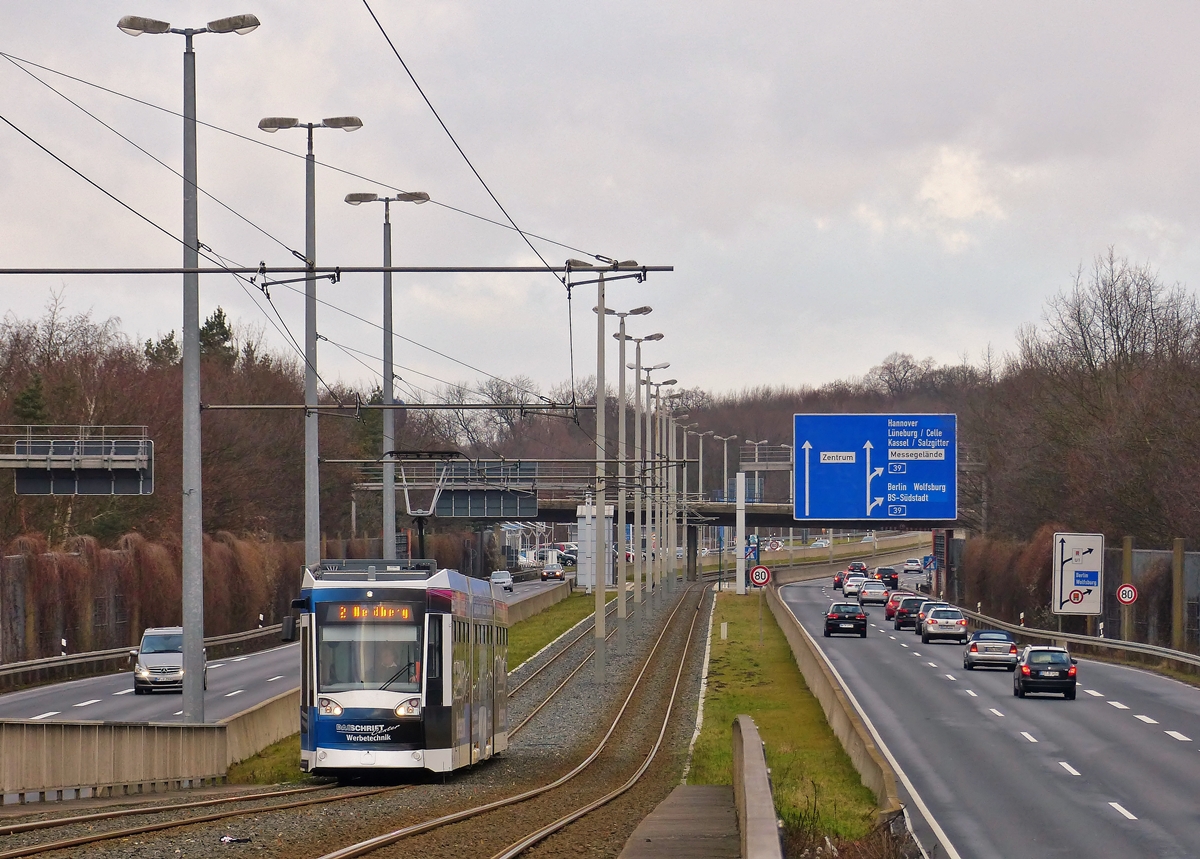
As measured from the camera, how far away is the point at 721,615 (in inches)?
3300

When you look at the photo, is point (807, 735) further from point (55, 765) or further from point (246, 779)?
point (55, 765)

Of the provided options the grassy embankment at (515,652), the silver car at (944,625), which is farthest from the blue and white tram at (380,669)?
the silver car at (944,625)

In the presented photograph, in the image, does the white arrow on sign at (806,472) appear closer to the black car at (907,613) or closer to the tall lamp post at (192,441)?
the black car at (907,613)

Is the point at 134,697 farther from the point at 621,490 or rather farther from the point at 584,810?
the point at 584,810

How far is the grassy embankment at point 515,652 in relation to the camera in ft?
88.5

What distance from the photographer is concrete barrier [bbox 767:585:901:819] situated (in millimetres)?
22703

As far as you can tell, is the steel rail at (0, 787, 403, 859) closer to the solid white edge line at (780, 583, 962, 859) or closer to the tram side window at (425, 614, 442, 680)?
the tram side window at (425, 614, 442, 680)

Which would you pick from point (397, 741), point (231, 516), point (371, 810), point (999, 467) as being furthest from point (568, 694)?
point (999, 467)

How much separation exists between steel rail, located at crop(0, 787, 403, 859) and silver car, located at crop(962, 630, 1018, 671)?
118 feet

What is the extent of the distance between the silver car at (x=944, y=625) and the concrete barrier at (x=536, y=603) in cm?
1990

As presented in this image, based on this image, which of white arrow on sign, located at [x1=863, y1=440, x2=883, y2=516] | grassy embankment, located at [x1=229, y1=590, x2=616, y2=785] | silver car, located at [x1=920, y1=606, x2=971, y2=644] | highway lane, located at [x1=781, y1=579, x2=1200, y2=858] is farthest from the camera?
silver car, located at [x1=920, y1=606, x2=971, y2=644]

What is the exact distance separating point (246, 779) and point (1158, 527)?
157ft

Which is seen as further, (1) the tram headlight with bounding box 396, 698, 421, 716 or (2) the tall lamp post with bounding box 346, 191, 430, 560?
(2) the tall lamp post with bounding box 346, 191, 430, 560

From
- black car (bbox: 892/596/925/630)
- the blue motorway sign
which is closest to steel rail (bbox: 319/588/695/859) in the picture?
the blue motorway sign
